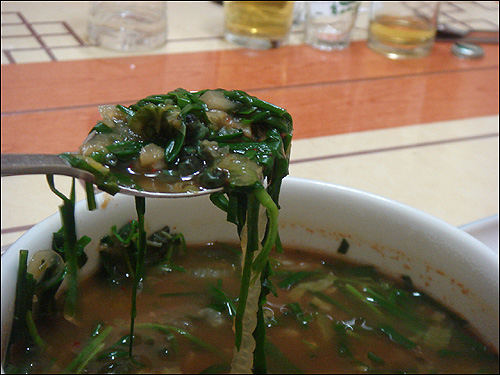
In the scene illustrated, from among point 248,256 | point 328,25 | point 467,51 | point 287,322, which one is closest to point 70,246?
point 248,256

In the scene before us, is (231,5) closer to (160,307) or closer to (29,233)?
(160,307)

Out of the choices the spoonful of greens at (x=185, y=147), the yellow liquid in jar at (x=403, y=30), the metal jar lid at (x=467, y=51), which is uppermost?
the spoonful of greens at (x=185, y=147)

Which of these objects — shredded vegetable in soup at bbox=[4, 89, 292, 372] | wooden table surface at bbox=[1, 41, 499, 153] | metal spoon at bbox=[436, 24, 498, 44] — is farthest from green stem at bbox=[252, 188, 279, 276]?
metal spoon at bbox=[436, 24, 498, 44]

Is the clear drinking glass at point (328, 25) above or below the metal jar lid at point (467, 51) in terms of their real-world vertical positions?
above

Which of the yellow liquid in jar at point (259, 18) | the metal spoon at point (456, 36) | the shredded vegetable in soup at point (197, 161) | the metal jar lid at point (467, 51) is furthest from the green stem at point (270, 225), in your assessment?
the metal spoon at point (456, 36)

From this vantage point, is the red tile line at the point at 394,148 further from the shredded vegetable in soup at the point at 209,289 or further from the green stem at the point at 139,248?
the green stem at the point at 139,248

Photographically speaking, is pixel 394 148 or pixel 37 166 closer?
pixel 37 166

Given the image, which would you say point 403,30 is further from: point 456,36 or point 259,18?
point 259,18
